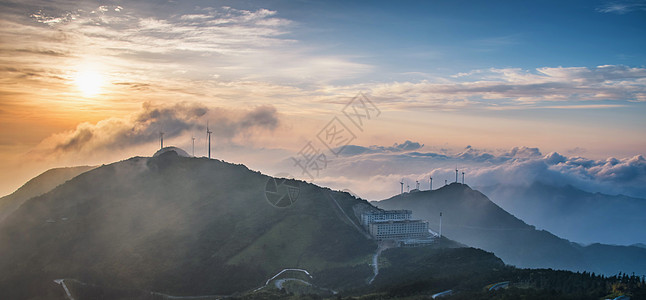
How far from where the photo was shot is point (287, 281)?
16612cm

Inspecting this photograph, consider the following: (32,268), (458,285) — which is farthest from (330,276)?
(32,268)

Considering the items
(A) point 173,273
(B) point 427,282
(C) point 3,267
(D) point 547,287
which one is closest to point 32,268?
(C) point 3,267

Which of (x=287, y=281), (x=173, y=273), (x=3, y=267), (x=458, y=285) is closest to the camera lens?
(x=458, y=285)

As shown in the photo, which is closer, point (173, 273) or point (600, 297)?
point (600, 297)

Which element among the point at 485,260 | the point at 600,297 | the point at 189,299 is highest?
the point at 600,297

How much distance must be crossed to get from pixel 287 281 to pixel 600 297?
10413cm

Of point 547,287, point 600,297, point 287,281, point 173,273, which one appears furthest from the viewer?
point 173,273

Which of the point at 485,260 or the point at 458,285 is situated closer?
the point at 458,285

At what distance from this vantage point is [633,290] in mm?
91688

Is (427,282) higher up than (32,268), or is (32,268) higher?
(427,282)

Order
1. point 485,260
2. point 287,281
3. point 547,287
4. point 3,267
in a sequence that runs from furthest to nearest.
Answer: point 3,267 → point 287,281 → point 485,260 → point 547,287

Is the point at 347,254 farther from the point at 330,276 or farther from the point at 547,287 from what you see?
the point at 547,287

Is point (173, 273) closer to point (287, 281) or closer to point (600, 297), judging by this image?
point (287, 281)

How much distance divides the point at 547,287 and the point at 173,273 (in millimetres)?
133961
